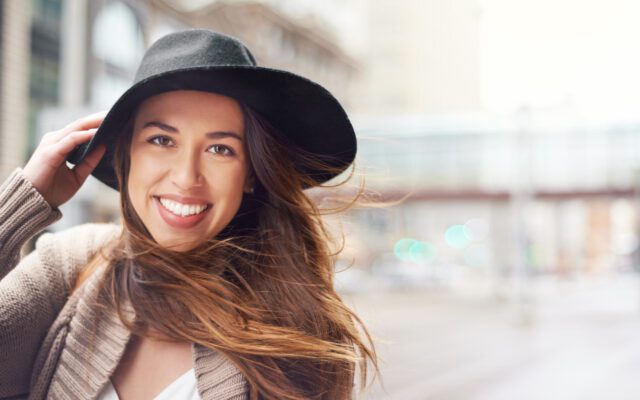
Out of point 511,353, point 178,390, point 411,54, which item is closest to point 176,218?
point 178,390

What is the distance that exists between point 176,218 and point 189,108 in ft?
0.76

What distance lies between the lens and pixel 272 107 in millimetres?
1557

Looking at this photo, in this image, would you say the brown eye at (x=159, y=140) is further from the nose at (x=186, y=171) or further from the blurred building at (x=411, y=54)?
the blurred building at (x=411, y=54)

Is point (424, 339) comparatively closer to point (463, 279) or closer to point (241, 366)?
point (241, 366)

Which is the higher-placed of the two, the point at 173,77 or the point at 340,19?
the point at 340,19

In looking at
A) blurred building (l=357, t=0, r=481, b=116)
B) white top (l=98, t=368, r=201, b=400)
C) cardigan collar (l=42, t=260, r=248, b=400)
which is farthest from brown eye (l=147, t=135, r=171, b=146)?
blurred building (l=357, t=0, r=481, b=116)

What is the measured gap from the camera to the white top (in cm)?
154

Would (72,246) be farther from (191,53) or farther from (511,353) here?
(511,353)

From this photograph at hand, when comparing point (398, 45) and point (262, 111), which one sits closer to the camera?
point (262, 111)

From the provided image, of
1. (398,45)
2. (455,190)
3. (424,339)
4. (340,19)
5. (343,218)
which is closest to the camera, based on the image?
(343,218)

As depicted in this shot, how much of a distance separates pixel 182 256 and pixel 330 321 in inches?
Answer: 14.4

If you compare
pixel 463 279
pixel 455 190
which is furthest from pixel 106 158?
pixel 463 279

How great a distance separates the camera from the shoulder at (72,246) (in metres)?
1.69

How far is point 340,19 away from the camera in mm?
43156
